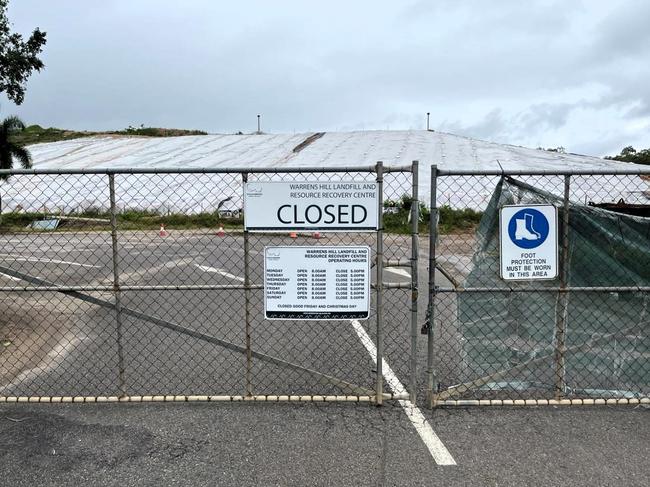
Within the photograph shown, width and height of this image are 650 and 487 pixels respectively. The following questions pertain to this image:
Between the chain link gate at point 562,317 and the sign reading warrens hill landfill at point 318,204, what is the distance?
675 millimetres

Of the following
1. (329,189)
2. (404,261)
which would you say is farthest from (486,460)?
(329,189)

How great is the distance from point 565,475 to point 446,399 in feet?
3.84

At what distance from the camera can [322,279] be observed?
422 centimetres

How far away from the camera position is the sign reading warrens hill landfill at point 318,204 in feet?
13.4

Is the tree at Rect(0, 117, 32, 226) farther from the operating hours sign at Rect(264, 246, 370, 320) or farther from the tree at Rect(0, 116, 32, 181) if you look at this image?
the operating hours sign at Rect(264, 246, 370, 320)

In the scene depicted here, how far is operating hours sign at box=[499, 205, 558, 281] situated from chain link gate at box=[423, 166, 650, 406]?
144mm

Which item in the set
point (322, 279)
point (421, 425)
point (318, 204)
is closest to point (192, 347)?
point (322, 279)

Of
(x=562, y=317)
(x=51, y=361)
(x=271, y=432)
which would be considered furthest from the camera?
(x=51, y=361)

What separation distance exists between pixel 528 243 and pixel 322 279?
1688mm

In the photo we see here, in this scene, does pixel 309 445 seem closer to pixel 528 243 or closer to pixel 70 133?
pixel 528 243

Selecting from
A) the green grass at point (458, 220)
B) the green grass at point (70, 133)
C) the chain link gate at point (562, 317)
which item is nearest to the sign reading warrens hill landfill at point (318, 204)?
the chain link gate at point (562, 317)

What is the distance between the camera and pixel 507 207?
13.9ft

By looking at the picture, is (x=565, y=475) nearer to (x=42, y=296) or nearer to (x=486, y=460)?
(x=486, y=460)

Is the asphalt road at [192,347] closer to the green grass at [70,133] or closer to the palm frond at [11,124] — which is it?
the palm frond at [11,124]
